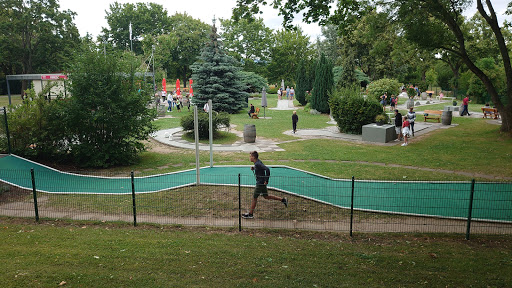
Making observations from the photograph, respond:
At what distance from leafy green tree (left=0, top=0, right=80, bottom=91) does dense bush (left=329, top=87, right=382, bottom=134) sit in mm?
36307

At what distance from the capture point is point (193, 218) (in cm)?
938

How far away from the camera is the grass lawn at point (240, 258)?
6.02 meters

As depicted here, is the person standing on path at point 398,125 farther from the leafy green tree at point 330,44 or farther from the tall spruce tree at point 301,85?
the leafy green tree at point 330,44

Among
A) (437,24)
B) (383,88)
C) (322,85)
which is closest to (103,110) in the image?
(437,24)

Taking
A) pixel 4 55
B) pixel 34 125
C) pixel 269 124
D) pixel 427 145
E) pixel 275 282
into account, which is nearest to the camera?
pixel 275 282

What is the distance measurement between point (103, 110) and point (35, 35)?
42.9 meters

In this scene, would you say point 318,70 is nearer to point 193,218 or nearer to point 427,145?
point 427,145

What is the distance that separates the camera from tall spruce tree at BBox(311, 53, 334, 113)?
33.3 meters

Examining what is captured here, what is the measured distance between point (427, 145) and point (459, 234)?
1178 cm

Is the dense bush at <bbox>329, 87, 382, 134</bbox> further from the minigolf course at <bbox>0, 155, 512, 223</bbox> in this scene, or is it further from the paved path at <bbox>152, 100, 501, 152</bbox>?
the minigolf course at <bbox>0, 155, 512, 223</bbox>

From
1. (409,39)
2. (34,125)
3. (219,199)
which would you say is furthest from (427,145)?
(34,125)

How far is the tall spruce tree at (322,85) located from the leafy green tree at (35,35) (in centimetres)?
3035

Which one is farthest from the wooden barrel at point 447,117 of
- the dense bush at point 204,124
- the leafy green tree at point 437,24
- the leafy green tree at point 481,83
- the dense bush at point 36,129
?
the dense bush at point 36,129

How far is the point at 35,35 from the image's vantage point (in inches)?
1953
